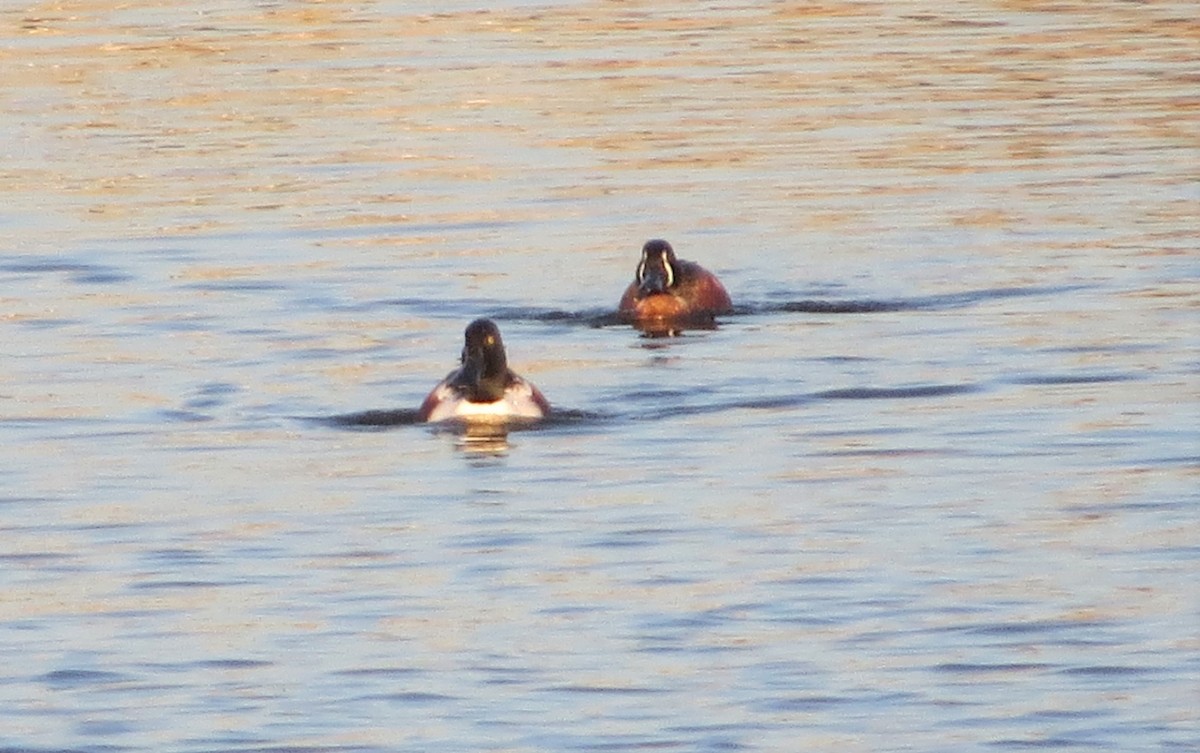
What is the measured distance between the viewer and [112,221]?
2461 cm

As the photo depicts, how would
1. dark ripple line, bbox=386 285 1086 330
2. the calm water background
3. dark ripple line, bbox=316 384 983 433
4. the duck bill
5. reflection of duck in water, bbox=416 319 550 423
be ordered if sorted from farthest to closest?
the duck bill, dark ripple line, bbox=386 285 1086 330, dark ripple line, bbox=316 384 983 433, reflection of duck in water, bbox=416 319 550 423, the calm water background

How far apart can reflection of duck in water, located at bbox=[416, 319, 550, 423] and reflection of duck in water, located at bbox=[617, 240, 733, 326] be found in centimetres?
340

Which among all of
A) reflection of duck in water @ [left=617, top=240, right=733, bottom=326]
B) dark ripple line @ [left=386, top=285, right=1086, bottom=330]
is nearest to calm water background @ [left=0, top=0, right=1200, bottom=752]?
dark ripple line @ [left=386, top=285, right=1086, bottom=330]

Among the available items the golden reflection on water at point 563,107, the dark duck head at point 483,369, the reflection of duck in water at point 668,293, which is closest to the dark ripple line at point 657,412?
the dark duck head at point 483,369

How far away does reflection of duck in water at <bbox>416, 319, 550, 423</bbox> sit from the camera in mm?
16531

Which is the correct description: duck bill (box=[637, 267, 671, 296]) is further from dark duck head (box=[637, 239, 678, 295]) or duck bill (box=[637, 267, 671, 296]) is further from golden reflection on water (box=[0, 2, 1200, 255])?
golden reflection on water (box=[0, 2, 1200, 255])

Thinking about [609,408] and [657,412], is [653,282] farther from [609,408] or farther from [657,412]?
[657,412]

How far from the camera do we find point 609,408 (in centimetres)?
1720

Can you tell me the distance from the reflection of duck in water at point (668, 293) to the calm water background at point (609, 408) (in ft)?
0.70

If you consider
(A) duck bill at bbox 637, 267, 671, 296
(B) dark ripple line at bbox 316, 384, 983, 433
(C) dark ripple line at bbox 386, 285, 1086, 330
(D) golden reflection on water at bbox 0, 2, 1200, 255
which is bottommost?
(B) dark ripple line at bbox 316, 384, 983, 433

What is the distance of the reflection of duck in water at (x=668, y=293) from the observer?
791 inches

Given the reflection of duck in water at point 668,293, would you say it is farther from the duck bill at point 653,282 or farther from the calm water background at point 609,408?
the calm water background at point 609,408

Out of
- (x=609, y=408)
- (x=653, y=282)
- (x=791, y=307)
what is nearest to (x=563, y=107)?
(x=791, y=307)

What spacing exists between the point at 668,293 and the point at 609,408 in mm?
3060
